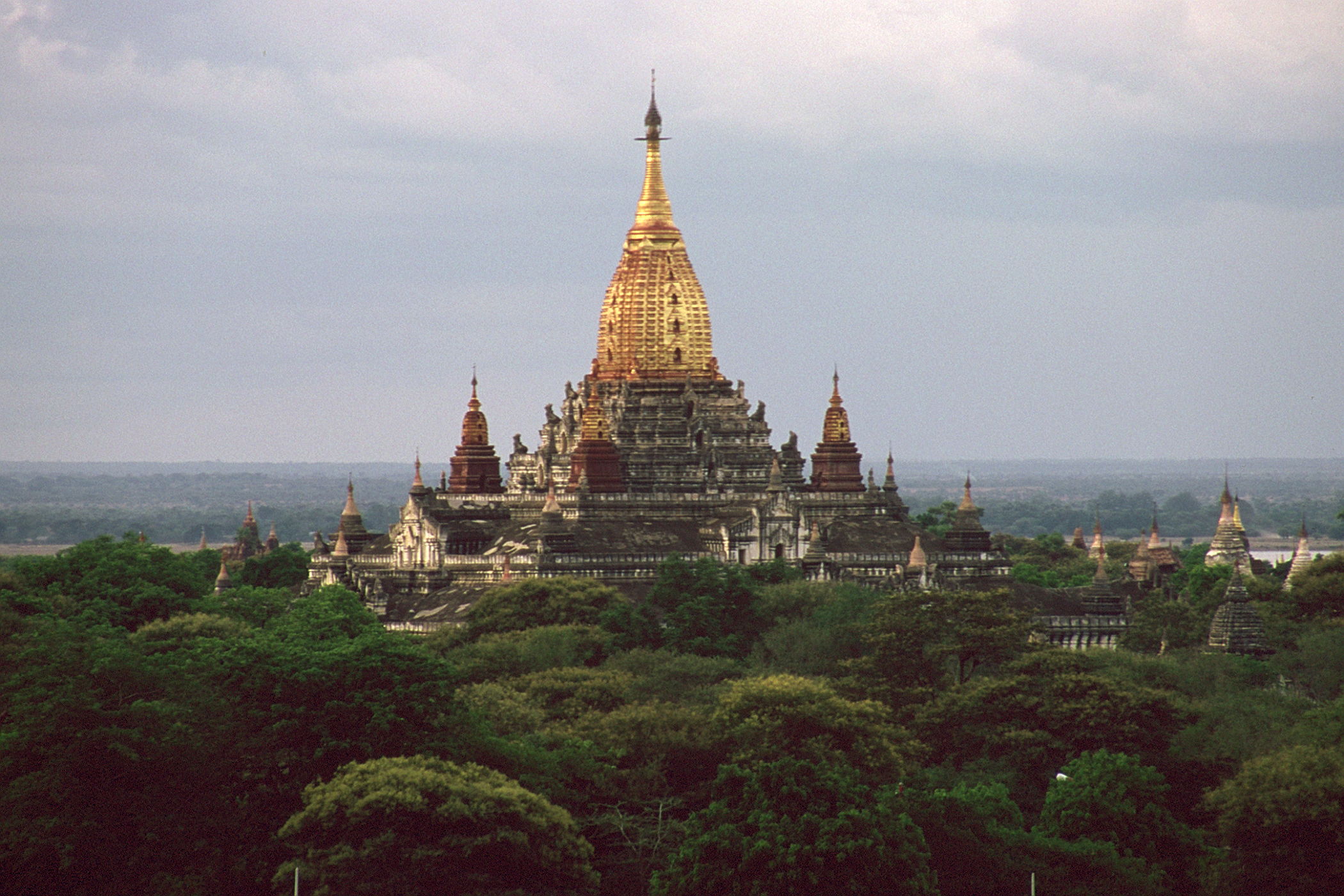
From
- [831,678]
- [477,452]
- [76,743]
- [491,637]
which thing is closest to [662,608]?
[491,637]

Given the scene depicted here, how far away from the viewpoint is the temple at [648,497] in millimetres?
85000

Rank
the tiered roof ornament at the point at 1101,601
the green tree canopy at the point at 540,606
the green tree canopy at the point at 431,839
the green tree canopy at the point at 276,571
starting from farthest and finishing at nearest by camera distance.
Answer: the green tree canopy at the point at 276,571 < the tiered roof ornament at the point at 1101,601 < the green tree canopy at the point at 540,606 < the green tree canopy at the point at 431,839

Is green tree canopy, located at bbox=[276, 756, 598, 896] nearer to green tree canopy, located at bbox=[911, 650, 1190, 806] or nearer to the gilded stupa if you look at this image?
green tree canopy, located at bbox=[911, 650, 1190, 806]

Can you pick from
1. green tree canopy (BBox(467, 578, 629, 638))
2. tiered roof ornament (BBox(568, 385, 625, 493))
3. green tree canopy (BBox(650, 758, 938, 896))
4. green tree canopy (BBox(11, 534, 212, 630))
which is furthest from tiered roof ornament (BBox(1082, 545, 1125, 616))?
green tree canopy (BBox(650, 758, 938, 896))

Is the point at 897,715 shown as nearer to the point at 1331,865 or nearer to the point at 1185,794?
the point at 1185,794

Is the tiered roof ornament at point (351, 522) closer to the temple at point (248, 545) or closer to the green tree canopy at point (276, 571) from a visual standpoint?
the green tree canopy at point (276, 571)

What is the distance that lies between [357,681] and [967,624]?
18434 mm

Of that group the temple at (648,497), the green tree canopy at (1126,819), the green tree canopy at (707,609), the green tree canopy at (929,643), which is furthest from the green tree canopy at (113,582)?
the green tree canopy at (1126,819)

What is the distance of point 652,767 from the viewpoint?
2058 inches

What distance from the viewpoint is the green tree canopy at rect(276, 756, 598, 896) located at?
45656 millimetres

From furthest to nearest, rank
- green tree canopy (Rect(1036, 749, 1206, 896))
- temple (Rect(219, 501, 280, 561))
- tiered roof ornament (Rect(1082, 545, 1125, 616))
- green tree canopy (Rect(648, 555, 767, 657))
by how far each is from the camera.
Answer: temple (Rect(219, 501, 280, 561)) → tiered roof ornament (Rect(1082, 545, 1125, 616)) → green tree canopy (Rect(648, 555, 767, 657)) → green tree canopy (Rect(1036, 749, 1206, 896))

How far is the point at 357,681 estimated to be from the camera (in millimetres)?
51594

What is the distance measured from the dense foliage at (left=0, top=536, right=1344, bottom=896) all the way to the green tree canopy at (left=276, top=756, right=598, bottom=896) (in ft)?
0.16

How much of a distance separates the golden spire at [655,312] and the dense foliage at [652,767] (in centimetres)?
3194
